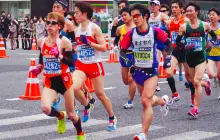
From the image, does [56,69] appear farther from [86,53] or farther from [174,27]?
[174,27]

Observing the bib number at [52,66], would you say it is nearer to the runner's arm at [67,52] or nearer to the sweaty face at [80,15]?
the runner's arm at [67,52]

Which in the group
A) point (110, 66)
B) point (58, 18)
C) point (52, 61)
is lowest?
point (110, 66)

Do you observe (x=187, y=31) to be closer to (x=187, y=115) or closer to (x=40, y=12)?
(x=187, y=115)

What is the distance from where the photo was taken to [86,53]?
974 cm

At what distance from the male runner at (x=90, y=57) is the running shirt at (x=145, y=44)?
29.5 inches

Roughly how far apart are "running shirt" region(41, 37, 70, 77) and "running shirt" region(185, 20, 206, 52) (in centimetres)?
344

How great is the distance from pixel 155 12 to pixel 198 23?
3320mm

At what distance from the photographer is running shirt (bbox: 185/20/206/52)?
11.1 metres

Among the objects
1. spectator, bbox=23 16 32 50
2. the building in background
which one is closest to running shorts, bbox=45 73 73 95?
spectator, bbox=23 16 32 50

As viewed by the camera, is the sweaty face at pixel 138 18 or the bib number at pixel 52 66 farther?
the sweaty face at pixel 138 18

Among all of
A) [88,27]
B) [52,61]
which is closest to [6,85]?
[88,27]

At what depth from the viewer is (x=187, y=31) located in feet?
36.5

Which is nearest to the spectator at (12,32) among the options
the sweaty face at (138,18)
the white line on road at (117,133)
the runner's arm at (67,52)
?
the white line on road at (117,133)

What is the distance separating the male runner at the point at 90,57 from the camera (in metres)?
9.55
